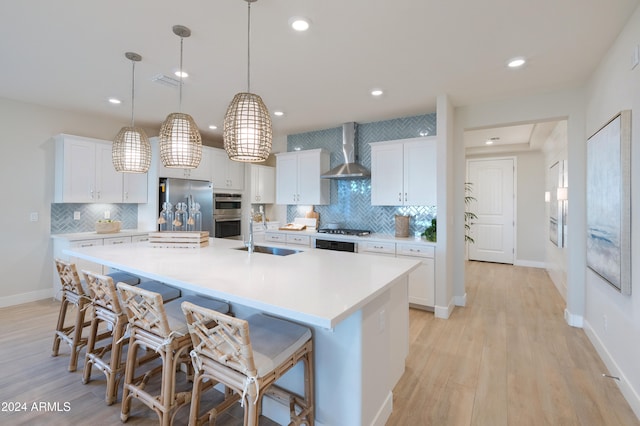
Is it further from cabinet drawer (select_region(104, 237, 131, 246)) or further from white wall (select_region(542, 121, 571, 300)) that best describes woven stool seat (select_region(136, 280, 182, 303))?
white wall (select_region(542, 121, 571, 300))

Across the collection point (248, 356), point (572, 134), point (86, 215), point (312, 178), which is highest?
point (572, 134)

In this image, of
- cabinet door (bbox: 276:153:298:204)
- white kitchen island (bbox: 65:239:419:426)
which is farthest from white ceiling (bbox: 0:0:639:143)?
white kitchen island (bbox: 65:239:419:426)

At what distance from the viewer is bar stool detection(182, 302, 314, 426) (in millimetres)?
→ 1312

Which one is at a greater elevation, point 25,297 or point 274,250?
point 274,250

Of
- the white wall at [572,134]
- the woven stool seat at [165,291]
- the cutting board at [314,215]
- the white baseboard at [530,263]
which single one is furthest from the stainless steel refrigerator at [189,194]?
the white baseboard at [530,263]

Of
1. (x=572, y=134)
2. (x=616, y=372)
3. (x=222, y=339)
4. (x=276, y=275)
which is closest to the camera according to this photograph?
(x=222, y=339)

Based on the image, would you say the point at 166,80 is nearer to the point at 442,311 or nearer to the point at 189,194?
Answer: the point at 189,194

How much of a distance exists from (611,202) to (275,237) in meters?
4.21

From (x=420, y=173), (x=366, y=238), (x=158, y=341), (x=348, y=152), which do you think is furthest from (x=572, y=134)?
(x=158, y=341)

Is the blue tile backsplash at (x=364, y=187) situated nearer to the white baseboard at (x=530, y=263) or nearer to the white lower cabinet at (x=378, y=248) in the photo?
the white lower cabinet at (x=378, y=248)

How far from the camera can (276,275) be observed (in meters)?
1.83

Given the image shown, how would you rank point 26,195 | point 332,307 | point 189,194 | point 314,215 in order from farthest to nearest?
1. point 314,215
2. point 189,194
3. point 26,195
4. point 332,307

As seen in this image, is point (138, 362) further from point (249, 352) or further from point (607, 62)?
point (607, 62)

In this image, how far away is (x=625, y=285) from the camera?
2.11 meters
